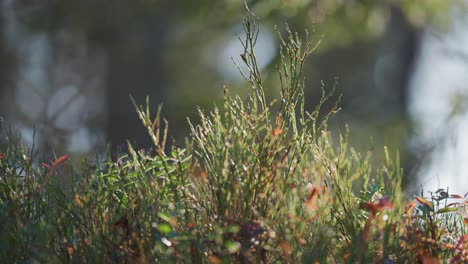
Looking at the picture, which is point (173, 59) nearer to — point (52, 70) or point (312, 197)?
→ point (52, 70)

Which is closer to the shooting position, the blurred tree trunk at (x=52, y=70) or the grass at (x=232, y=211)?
the grass at (x=232, y=211)

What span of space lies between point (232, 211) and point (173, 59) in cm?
1601

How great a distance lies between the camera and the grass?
1818 mm

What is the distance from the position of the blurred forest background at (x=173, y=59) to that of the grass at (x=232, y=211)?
3540 mm

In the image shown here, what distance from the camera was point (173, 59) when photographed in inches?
699

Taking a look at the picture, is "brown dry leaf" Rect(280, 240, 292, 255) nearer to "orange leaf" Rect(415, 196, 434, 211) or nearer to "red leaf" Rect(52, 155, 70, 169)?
"orange leaf" Rect(415, 196, 434, 211)

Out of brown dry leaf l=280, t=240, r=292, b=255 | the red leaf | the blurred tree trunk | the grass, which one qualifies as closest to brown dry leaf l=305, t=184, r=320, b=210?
the grass

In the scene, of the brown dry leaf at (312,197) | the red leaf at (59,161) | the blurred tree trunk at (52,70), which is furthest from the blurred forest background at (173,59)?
the brown dry leaf at (312,197)

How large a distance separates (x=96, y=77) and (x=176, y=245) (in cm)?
1736

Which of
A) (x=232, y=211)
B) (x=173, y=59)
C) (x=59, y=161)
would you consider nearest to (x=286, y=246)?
(x=232, y=211)

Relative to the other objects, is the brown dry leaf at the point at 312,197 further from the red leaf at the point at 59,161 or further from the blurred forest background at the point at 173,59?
the blurred forest background at the point at 173,59

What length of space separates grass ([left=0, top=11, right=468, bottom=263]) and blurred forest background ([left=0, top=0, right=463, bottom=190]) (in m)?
3.54

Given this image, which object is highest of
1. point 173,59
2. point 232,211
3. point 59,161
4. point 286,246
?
point 173,59

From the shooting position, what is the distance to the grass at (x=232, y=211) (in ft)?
5.97
